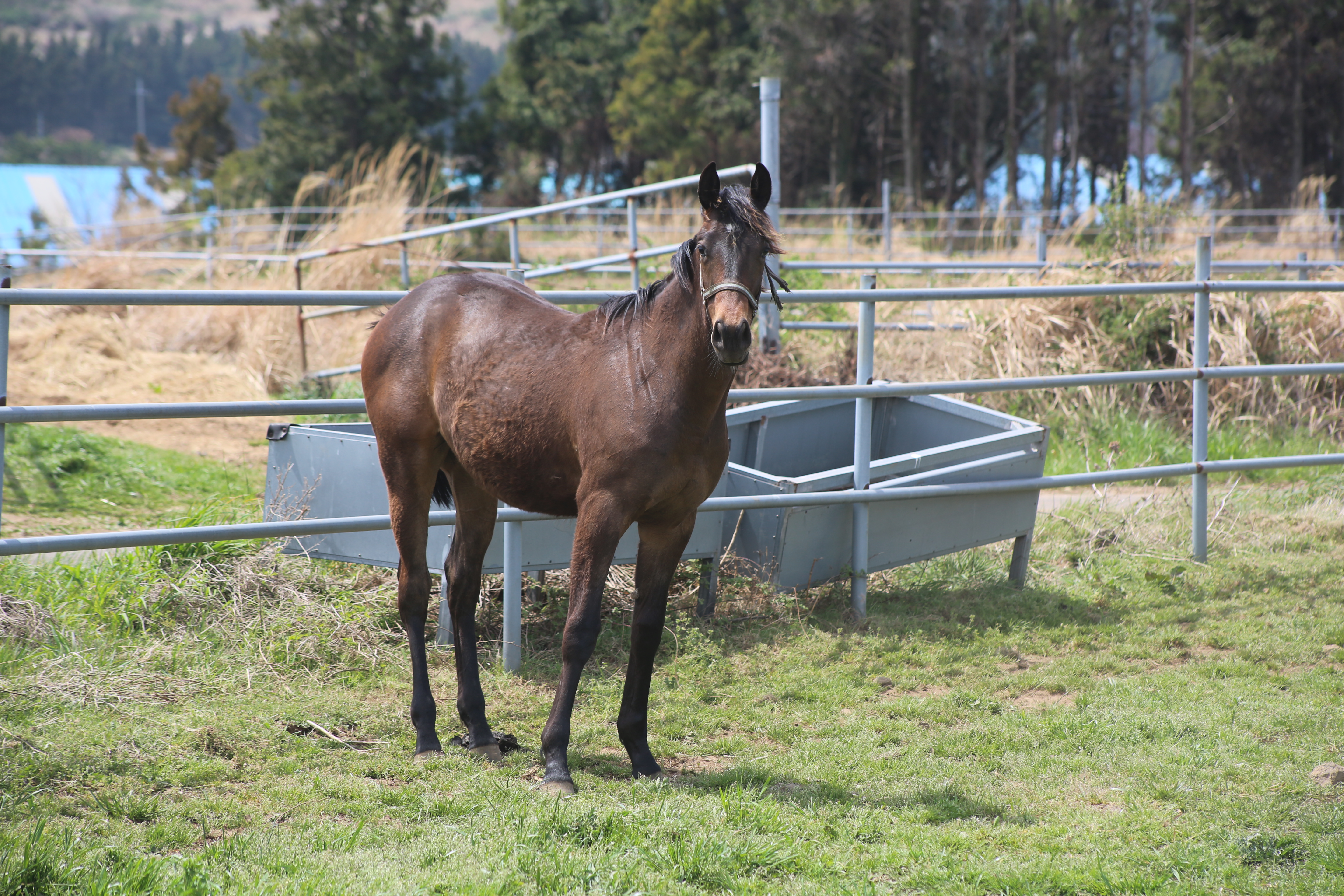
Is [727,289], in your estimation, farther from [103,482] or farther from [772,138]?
[103,482]

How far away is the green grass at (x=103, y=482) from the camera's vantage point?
5641 millimetres

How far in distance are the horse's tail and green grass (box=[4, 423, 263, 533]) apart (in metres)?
1.72

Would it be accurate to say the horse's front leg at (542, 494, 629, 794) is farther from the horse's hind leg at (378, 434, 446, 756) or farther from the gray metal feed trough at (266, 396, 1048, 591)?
the gray metal feed trough at (266, 396, 1048, 591)

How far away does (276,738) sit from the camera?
3414 millimetres

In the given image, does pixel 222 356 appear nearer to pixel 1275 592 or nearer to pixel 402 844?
pixel 402 844

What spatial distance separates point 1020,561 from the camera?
17.3 feet

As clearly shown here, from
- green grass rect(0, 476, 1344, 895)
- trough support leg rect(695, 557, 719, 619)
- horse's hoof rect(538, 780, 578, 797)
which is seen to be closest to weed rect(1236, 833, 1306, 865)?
green grass rect(0, 476, 1344, 895)

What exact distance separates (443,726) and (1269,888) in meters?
2.58

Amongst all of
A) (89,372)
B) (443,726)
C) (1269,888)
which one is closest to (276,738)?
(443,726)

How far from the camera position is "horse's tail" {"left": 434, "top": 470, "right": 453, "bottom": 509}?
382 centimetres

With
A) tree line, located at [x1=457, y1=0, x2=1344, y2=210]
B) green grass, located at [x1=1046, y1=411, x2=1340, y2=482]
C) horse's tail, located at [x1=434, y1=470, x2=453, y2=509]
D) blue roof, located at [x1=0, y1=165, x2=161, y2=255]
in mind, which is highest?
tree line, located at [x1=457, y1=0, x2=1344, y2=210]

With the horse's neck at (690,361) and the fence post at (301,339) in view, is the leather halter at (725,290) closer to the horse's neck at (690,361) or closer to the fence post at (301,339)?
the horse's neck at (690,361)

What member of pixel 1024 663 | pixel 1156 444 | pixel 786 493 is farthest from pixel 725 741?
pixel 1156 444

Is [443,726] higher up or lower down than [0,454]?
lower down
